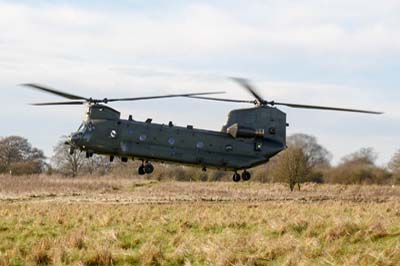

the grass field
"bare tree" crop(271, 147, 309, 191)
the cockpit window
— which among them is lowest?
the grass field

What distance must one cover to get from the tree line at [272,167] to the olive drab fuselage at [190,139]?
1600cm

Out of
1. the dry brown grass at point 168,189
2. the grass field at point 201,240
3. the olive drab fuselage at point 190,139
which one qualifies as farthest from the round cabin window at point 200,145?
the grass field at point 201,240

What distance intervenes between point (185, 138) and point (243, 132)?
3428 mm

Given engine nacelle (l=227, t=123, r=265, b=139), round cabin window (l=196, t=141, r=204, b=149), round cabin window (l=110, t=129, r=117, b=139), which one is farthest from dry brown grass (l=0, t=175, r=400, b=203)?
round cabin window (l=110, t=129, r=117, b=139)

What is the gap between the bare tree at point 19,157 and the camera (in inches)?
3479

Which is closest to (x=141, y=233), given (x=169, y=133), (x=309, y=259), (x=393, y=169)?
(x=309, y=259)

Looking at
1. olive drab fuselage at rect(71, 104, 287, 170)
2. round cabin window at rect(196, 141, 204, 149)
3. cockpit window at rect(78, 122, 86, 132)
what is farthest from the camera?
round cabin window at rect(196, 141, 204, 149)

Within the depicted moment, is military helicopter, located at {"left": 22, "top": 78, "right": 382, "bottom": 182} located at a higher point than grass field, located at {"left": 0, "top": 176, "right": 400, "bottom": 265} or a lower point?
higher

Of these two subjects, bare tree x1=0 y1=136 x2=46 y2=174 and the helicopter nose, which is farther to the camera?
bare tree x1=0 y1=136 x2=46 y2=174

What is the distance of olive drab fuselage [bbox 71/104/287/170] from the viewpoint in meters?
37.6

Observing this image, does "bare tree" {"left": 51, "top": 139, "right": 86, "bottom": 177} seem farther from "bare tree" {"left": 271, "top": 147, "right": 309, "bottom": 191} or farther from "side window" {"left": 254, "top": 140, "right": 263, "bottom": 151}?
"side window" {"left": 254, "top": 140, "right": 263, "bottom": 151}

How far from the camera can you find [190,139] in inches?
1518

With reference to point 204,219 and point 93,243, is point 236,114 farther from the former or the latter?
point 93,243

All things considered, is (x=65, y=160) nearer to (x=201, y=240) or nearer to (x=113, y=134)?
(x=113, y=134)
